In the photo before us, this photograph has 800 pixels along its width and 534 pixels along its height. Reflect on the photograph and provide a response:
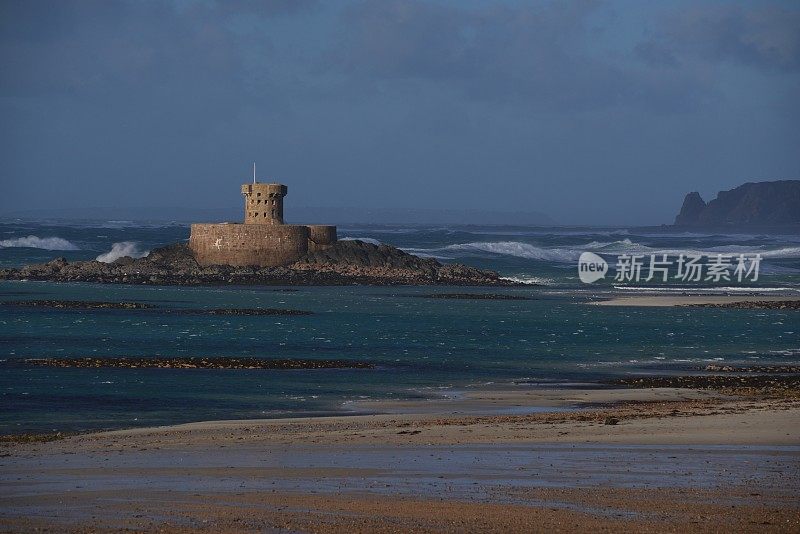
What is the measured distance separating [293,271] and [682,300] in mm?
20122

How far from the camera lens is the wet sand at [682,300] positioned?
174 ft

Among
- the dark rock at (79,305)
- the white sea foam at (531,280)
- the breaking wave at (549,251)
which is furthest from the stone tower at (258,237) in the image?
the breaking wave at (549,251)

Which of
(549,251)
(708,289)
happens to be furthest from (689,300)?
(549,251)

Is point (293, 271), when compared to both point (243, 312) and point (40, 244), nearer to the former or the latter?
point (243, 312)

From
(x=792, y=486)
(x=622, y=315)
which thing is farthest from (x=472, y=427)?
(x=622, y=315)

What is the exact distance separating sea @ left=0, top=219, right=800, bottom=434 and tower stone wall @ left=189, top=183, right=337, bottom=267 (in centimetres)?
512

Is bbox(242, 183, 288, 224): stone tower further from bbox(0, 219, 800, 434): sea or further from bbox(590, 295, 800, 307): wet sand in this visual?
bbox(590, 295, 800, 307): wet sand

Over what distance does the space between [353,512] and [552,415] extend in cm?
858

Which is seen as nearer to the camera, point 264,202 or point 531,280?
point 264,202

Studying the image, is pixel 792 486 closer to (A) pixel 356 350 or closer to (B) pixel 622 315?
(A) pixel 356 350

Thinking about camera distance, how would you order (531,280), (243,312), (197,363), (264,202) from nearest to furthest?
(197,363)
(243,312)
(264,202)
(531,280)

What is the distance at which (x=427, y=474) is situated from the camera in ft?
49.0

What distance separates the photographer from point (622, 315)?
4669 centimetres

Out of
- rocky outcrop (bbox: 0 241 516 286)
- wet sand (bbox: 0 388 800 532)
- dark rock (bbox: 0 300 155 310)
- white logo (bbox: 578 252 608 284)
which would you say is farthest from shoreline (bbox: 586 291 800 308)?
wet sand (bbox: 0 388 800 532)
